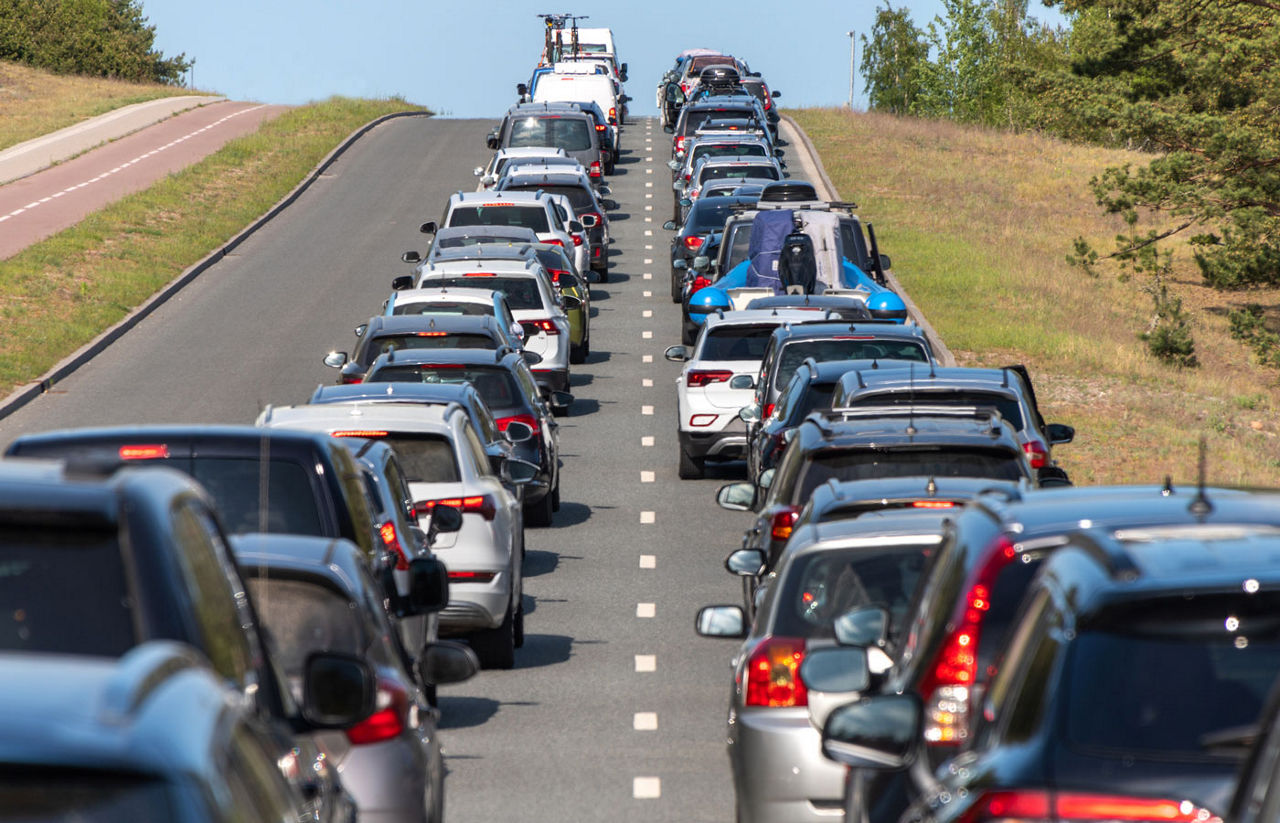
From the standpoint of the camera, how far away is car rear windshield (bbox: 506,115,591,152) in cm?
4948

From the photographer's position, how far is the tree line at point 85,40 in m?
92.9

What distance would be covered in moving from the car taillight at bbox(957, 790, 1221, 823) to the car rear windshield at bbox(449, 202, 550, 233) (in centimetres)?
2884

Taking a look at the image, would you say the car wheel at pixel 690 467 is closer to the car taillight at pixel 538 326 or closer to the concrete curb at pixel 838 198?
the concrete curb at pixel 838 198

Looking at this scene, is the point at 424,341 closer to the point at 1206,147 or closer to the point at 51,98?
the point at 1206,147

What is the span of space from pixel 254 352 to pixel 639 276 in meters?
11.9

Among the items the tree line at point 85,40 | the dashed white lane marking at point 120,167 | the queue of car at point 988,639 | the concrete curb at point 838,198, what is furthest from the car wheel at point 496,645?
the tree line at point 85,40

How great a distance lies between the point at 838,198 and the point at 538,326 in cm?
2801

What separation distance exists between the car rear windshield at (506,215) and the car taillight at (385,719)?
86.1ft

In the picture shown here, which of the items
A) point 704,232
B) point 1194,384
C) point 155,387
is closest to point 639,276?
point 704,232

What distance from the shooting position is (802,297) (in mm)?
21625

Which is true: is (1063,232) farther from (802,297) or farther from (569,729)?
(569,729)

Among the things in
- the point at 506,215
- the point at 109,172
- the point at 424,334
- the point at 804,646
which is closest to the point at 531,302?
the point at 424,334

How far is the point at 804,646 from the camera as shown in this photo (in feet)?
27.4

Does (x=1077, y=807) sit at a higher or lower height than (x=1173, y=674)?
lower
